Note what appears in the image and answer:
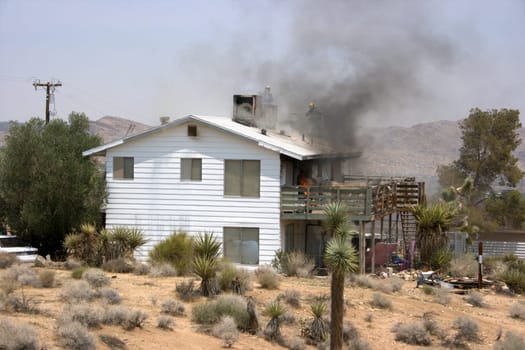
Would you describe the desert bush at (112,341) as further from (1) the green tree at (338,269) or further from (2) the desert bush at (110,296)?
(1) the green tree at (338,269)

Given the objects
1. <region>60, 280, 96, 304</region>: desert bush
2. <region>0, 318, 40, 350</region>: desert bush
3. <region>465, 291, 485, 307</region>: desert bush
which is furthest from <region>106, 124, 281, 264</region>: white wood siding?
<region>0, 318, 40, 350</region>: desert bush

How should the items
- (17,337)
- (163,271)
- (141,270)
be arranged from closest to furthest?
(17,337) < (163,271) < (141,270)

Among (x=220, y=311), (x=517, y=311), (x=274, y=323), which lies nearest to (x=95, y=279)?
(x=220, y=311)

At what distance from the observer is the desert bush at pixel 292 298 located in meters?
20.5

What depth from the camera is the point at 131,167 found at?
28766mm

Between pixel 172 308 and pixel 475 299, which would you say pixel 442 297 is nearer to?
pixel 475 299

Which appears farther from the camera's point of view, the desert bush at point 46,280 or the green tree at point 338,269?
the desert bush at point 46,280

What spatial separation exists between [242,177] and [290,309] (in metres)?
8.50

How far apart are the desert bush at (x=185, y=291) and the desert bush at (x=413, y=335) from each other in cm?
512

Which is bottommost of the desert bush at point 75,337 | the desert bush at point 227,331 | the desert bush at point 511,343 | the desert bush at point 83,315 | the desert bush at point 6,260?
the desert bush at point 511,343

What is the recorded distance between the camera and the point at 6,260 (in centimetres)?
2395

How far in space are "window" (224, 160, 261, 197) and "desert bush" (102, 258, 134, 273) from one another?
506 cm

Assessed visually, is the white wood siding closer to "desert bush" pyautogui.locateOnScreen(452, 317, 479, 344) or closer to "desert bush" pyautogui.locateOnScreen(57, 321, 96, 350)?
"desert bush" pyautogui.locateOnScreen(452, 317, 479, 344)

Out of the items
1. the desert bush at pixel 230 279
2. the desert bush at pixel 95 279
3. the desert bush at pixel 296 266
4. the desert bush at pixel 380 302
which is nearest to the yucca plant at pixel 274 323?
the desert bush at pixel 230 279
